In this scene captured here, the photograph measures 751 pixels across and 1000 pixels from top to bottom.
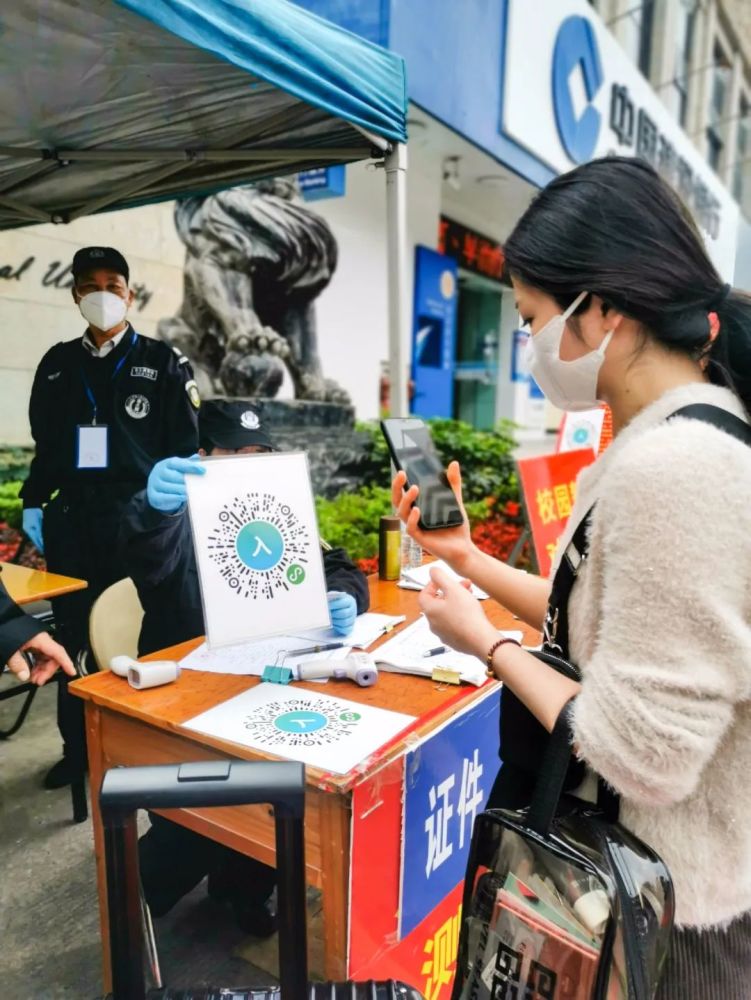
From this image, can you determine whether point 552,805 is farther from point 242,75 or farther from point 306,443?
point 306,443

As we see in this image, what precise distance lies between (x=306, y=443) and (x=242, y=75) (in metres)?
3.69

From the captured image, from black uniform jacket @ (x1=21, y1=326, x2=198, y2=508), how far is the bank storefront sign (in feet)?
15.5

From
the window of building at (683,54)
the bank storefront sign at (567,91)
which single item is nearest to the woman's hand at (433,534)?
the bank storefront sign at (567,91)

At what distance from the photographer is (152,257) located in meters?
→ 4.79

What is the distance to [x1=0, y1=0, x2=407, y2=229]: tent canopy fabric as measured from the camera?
1864 mm

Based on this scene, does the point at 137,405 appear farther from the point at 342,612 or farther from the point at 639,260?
the point at 639,260

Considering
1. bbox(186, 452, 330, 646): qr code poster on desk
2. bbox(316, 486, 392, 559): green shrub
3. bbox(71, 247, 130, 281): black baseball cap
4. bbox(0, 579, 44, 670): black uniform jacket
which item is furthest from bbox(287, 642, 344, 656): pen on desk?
bbox(316, 486, 392, 559): green shrub

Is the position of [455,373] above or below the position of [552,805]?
above

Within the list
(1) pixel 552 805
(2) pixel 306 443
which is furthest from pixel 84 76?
(2) pixel 306 443

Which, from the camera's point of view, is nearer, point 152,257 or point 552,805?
point 552,805

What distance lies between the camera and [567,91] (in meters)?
7.37

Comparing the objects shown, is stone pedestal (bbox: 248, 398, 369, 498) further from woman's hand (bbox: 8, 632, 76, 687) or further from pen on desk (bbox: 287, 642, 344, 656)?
woman's hand (bbox: 8, 632, 76, 687)

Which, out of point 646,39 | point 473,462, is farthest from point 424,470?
point 646,39

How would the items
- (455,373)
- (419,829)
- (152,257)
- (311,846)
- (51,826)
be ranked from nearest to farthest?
(311,846)
(419,829)
(51,826)
(152,257)
(455,373)
